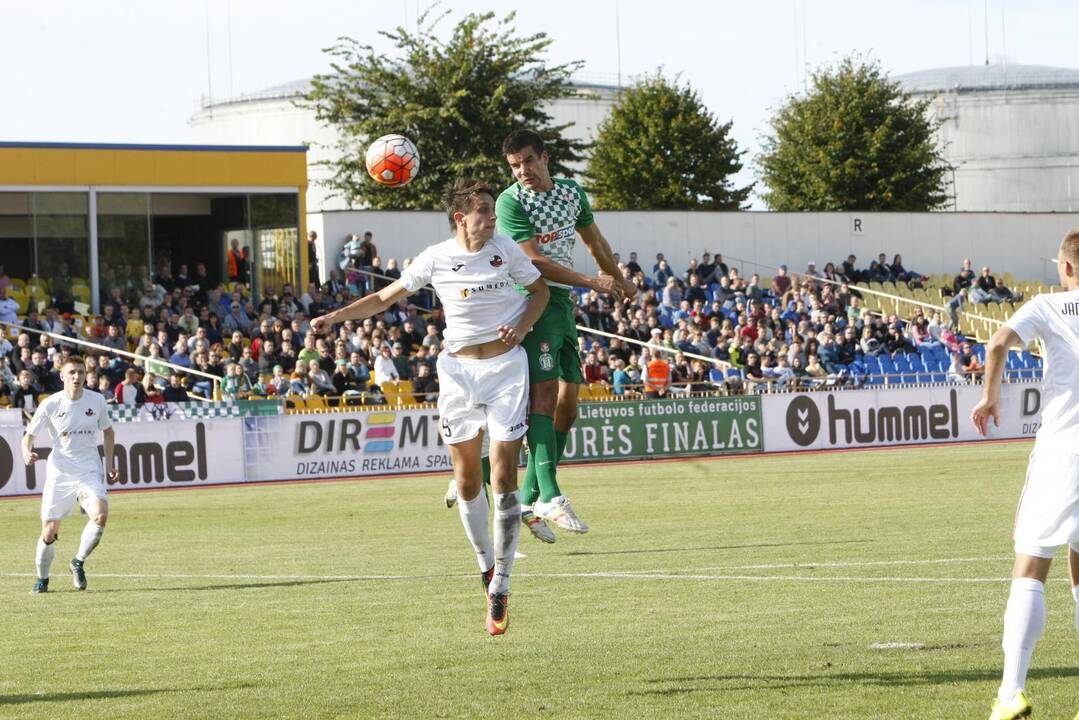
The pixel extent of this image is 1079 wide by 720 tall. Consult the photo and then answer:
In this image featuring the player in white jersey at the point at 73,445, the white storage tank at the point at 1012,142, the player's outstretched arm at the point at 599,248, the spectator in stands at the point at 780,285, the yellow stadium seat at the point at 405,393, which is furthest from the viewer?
the white storage tank at the point at 1012,142

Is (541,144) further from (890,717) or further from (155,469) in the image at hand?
(155,469)

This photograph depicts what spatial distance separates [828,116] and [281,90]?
2460 cm

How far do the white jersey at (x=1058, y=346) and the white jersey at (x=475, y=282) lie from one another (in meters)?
3.17

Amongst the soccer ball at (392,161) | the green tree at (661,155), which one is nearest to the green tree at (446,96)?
the green tree at (661,155)

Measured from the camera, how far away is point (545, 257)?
33.1 feet

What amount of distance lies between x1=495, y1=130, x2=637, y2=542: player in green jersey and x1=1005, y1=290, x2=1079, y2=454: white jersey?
3647 mm

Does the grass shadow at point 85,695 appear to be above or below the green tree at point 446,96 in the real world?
below

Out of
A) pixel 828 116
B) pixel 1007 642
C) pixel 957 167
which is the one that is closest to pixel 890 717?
pixel 1007 642

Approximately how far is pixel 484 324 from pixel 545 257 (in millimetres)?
1157

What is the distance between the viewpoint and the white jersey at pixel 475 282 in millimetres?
9047

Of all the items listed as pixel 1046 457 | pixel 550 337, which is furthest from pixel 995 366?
pixel 550 337

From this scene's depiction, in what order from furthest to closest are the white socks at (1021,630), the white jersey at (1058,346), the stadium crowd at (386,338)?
the stadium crowd at (386,338), the white jersey at (1058,346), the white socks at (1021,630)

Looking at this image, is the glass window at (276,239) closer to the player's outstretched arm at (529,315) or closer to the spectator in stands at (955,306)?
the spectator in stands at (955,306)

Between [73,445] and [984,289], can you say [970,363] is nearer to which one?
[984,289]
